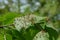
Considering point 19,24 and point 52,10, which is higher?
point 19,24

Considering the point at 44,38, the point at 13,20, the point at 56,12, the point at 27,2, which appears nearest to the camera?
the point at 44,38

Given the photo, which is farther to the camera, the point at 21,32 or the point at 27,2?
the point at 27,2

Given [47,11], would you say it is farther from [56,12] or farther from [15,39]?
[15,39]

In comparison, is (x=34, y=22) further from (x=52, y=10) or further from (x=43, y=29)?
(x=52, y=10)

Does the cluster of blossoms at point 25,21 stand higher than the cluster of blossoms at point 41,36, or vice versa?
the cluster of blossoms at point 25,21

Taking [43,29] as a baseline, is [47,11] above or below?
below

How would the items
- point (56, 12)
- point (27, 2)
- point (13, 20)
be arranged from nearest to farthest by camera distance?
1. point (13, 20)
2. point (56, 12)
3. point (27, 2)

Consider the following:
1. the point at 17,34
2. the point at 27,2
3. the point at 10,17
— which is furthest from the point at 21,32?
the point at 27,2

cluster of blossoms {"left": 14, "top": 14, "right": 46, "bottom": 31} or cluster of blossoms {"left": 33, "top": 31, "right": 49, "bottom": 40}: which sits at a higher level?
cluster of blossoms {"left": 14, "top": 14, "right": 46, "bottom": 31}

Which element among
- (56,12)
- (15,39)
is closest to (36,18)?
(15,39)
